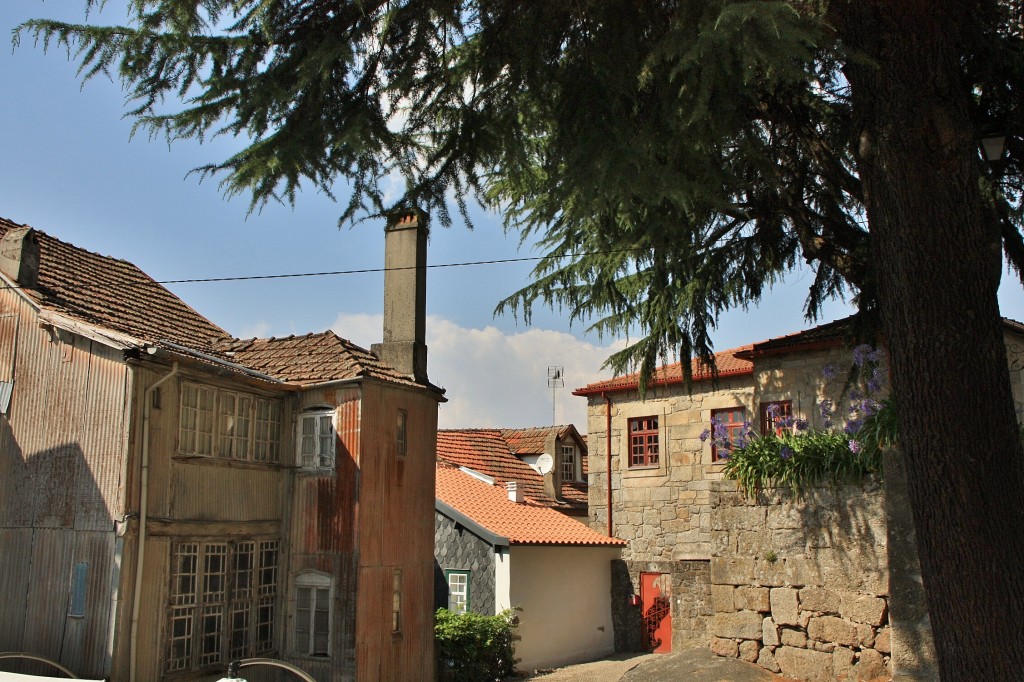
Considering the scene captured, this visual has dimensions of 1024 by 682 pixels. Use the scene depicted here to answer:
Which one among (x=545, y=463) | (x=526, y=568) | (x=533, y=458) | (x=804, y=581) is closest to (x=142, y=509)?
(x=804, y=581)

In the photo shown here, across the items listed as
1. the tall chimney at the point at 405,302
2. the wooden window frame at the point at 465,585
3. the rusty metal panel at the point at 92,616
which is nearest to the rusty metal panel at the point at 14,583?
the rusty metal panel at the point at 92,616

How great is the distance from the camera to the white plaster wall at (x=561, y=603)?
1942cm

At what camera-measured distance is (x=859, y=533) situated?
10938mm

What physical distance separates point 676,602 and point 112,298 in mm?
10388

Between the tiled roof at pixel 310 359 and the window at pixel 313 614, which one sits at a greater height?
the tiled roof at pixel 310 359

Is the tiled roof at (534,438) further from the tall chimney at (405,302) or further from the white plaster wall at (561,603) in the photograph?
the tall chimney at (405,302)

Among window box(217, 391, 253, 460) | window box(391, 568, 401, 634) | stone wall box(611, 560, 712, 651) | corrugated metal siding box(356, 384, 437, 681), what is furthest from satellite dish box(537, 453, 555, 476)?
window box(217, 391, 253, 460)

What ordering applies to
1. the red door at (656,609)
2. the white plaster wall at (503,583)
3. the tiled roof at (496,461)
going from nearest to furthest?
the white plaster wall at (503,583), the red door at (656,609), the tiled roof at (496,461)

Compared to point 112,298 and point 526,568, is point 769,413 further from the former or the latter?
point 112,298

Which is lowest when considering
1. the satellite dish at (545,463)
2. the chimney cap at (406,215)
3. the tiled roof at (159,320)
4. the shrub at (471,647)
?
the shrub at (471,647)

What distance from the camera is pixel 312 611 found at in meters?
13.9

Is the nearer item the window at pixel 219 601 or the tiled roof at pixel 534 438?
the window at pixel 219 601

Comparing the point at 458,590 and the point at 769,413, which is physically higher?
the point at 769,413

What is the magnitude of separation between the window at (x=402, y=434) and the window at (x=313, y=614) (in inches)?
93.2
